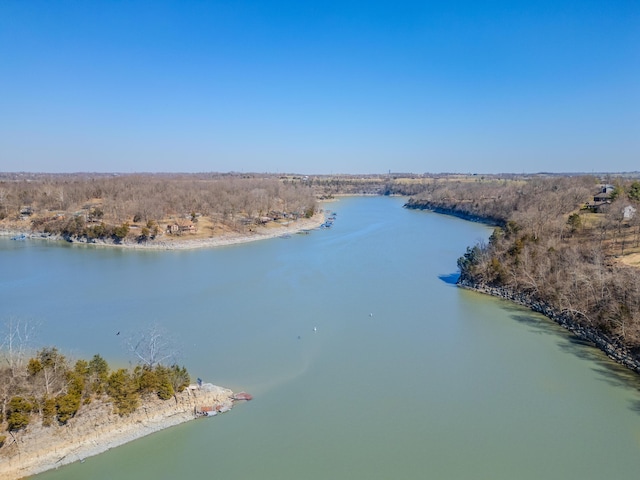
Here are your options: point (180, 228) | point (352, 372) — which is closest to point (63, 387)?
point (352, 372)

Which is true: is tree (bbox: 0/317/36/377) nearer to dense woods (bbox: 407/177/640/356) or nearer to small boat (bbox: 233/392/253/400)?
small boat (bbox: 233/392/253/400)

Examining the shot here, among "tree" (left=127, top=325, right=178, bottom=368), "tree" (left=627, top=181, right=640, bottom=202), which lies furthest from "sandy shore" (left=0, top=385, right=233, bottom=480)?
"tree" (left=627, top=181, right=640, bottom=202)

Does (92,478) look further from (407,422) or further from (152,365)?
(407,422)

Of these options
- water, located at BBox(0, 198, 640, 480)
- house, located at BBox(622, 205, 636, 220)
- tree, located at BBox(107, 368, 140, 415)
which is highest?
house, located at BBox(622, 205, 636, 220)

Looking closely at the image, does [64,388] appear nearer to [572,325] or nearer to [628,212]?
[572,325]

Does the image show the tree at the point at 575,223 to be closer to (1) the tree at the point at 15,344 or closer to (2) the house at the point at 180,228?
(1) the tree at the point at 15,344

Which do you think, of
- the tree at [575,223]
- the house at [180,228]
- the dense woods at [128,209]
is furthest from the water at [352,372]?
the dense woods at [128,209]
